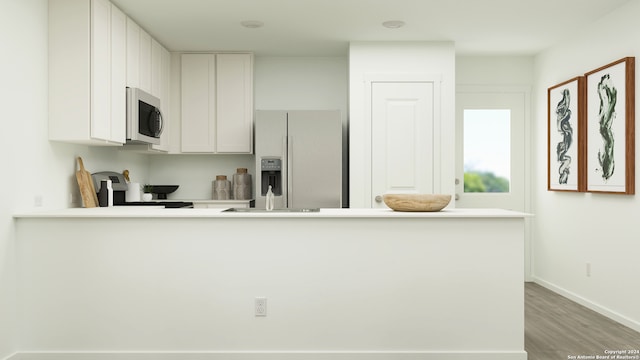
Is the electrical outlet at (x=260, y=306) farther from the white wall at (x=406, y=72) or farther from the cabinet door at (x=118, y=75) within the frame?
the white wall at (x=406, y=72)

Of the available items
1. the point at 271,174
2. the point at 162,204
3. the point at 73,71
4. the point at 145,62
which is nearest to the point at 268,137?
the point at 271,174

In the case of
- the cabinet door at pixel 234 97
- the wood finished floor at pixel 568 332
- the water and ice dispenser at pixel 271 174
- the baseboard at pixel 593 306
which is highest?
the cabinet door at pixel 234 97

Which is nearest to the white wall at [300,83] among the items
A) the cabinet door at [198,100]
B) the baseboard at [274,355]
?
the cabinet door at [198,100]

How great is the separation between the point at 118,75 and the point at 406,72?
253 centimetres

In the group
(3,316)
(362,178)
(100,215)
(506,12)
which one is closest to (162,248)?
(100,215)

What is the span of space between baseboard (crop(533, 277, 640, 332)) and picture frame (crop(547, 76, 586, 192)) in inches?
37.0

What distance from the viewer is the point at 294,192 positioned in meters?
4.68

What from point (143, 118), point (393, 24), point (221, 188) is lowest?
point (221, 188)

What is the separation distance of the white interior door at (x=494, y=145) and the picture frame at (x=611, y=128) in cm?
117

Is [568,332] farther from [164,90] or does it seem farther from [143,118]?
[164,90]

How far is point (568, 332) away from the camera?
3549mm

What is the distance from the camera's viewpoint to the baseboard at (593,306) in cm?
365

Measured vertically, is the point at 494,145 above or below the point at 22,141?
above

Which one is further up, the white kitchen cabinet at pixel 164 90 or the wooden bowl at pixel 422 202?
the white kitchen cabinet at pixel 164 90
